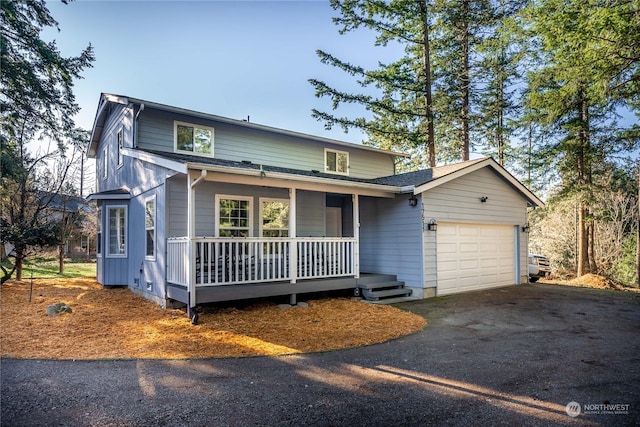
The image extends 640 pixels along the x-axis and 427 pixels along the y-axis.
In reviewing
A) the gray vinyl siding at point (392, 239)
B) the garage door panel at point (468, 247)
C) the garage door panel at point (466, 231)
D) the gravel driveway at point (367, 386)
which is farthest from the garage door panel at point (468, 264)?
the gravel driveway at point (367, 386)

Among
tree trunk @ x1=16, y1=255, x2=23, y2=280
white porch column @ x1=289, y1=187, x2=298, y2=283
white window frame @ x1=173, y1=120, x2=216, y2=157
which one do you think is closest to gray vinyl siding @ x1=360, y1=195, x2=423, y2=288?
white porch column @ x1=289, y1=187, x2=298, y2=283

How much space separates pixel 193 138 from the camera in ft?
35.9

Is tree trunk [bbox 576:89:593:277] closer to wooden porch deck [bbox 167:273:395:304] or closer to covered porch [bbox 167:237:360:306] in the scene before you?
wooden porch deck [bbox 167:273:395:304]

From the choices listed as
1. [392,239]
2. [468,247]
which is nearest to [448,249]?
[468,247]

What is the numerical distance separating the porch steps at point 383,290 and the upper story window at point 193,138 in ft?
20.4

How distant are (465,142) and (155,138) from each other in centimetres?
1469

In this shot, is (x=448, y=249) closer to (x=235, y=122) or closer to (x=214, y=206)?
(x=214, y=206)

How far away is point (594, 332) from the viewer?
6496 millimetres

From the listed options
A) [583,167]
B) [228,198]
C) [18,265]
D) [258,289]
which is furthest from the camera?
[583,167]

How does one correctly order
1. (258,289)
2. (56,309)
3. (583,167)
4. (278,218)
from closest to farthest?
(56,309)
(258,289)
(278,218)
(583,167)

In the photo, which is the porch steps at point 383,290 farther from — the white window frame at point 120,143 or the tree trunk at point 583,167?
the tree trunk at point 583,167

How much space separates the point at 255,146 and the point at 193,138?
2025mm

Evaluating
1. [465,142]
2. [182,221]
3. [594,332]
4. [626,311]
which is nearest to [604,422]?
[594,332]

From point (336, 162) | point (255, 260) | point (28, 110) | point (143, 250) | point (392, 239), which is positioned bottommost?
point (255, 260)
